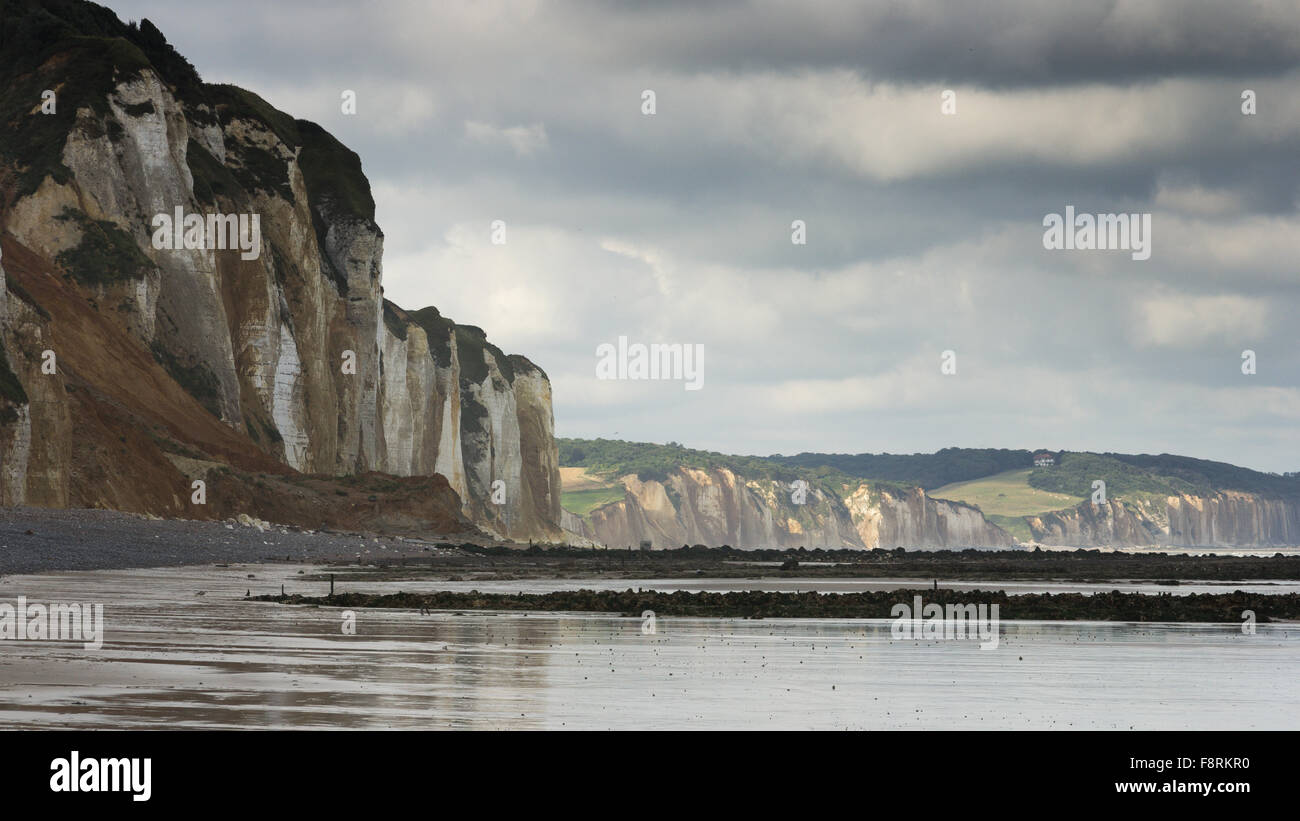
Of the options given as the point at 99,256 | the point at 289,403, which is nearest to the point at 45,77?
the point at 99,256

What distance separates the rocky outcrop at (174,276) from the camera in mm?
63094

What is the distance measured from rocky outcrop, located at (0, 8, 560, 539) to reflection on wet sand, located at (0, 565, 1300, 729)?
119 feet

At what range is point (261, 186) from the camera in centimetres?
9081

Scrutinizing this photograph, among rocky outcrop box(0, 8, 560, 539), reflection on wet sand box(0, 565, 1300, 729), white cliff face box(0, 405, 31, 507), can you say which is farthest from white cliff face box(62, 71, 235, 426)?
reflection on wet sand box(0, 565, 1300, 729)

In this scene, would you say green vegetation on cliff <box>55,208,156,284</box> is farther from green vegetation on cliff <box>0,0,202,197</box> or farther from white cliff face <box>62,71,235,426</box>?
green vegetation on cliff <box>0,0,202,197</box>

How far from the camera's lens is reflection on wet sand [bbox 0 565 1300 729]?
12664 millimetres

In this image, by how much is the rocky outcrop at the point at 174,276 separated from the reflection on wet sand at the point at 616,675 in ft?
119

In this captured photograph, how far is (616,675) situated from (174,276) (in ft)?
218

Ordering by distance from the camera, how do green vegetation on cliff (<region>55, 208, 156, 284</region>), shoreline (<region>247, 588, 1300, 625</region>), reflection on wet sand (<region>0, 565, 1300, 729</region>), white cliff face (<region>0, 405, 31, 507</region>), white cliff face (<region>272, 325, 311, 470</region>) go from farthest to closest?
white cliff face (<region>272, 325, 311, 470</region>) < green vegetation on cliff (<region>55, 208, 156, 284</region>) < white cliff face (<region>0, 405, 31, 507</region>) < shoreline (<region>247, 588, 1300, 625</region>) < reflection on wet sand (<region>0, 565, 1300, 729</region>)

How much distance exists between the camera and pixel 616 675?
16891 millimetres

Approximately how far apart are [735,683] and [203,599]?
16561mm
